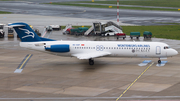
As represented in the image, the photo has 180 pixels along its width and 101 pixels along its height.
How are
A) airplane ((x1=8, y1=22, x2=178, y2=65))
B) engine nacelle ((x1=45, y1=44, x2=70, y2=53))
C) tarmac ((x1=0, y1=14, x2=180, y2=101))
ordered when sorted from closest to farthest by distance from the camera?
tarmac ((x1=0, y1=14, x2=180, y2=101)), engine nacelle ((x1=45, y1=44, x2=70, y2=53)), airplane ((x1=8, y1=22, x2=178, y2=65))

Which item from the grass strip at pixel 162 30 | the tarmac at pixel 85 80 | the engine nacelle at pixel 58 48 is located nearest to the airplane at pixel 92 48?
the engine nacelle at pixel 58 48

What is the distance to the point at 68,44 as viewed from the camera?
40.4 meters

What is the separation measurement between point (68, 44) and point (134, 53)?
9630mm

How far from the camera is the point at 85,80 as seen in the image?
107ft

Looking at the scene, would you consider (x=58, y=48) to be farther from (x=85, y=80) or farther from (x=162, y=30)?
(x=162, y=30)

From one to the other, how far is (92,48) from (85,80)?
8.71 meters

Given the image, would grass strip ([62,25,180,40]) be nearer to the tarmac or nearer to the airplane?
the tarmac

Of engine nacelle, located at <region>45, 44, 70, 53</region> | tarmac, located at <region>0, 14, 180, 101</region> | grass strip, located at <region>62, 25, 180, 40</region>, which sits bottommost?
tarmac, located at <region>0, 14, 180, 101</region>

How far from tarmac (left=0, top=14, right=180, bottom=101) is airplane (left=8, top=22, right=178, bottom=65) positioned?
→ 1718 millimetres

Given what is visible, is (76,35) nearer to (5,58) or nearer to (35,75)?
(5,58)

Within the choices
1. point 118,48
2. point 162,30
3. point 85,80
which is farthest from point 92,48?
point 162,30

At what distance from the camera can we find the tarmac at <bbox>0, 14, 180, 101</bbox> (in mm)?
27297

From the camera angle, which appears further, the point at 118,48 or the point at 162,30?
the point at 162,30

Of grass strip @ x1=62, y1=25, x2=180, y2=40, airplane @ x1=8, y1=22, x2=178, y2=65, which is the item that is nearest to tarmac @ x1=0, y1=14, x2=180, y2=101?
airplane @ x1=8, y1=22, x2=178, y2=65
